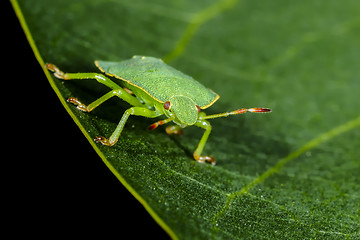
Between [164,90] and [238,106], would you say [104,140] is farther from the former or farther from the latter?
[238,106]

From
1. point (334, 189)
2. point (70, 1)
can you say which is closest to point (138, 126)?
point (70, 1)

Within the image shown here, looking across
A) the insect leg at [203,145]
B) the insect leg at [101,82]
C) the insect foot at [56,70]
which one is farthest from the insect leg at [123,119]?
the insect foot at [56,70]

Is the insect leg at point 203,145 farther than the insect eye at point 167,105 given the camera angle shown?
No

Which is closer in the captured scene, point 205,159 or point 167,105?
point 205,159

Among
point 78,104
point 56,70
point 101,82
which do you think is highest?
point 56,70

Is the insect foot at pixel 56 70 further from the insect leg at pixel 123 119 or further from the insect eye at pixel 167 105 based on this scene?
the insect eye at pixel 167 105

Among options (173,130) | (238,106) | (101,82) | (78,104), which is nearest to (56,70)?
(78,104)

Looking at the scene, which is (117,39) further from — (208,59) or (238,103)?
(238,103)
